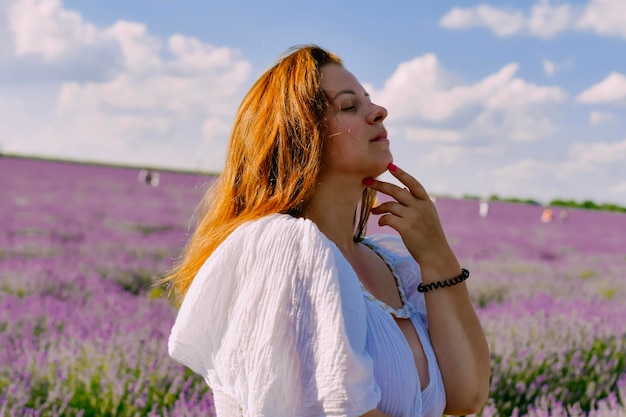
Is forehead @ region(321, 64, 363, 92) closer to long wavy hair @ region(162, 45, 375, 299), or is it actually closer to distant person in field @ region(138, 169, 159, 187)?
long wavy hair @ region(162, 45, 375, 299)

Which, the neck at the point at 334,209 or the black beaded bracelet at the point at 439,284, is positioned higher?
the neck at the point at 334,209

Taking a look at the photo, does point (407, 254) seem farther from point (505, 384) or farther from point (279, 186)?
point (505, 384)

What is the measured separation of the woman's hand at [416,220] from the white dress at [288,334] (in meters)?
0.26

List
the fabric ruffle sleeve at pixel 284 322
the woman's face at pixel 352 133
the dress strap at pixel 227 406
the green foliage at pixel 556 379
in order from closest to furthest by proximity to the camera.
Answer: the fabric ruffle sleeve at pixel 284 322
the dress strap at pixel 227 406
the woman's face at pixel 352 133
the green foliage at pixel 556 379

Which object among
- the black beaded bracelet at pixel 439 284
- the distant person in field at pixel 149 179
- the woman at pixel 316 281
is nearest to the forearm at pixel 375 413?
the woman at pixel 316 281

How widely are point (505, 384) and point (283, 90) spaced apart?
2524 mm

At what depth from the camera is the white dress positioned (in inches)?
56.6

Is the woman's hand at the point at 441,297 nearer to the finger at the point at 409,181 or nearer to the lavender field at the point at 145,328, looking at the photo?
the finger at the point at 409,181

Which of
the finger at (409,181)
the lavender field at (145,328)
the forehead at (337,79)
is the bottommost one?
the lavender field at (145,328)

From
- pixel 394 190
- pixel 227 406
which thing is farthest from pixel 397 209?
pixel 227 406

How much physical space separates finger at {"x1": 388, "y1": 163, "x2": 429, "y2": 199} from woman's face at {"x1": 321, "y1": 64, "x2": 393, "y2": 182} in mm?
39

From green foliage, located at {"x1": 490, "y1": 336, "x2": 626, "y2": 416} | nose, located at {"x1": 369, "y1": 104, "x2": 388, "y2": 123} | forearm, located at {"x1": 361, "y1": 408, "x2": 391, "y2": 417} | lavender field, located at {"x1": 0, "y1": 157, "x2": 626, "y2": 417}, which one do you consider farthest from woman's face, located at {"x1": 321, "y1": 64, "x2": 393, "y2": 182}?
green foliage, located at {"x1": 490, "y1": 336, "x2": 626, "y2": 416}

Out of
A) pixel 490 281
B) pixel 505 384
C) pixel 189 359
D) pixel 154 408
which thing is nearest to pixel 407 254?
pixel 189 359

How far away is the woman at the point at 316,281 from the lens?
146cm
